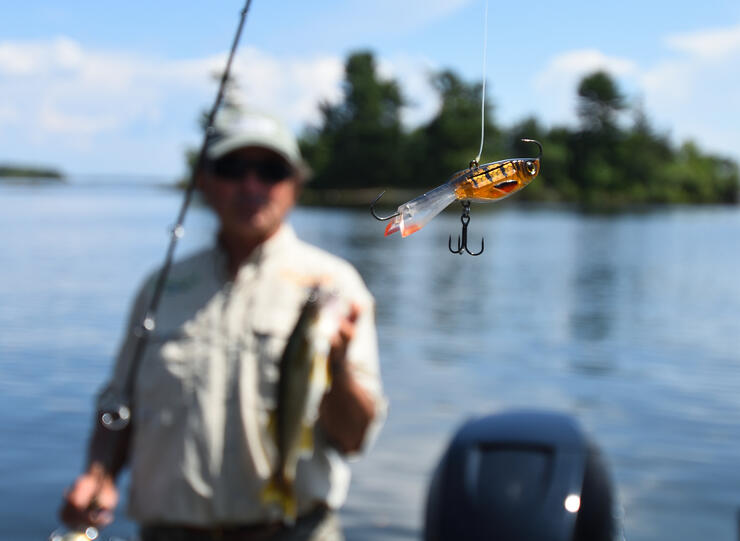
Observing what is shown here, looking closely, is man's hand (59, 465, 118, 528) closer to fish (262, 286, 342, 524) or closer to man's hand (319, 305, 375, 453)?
fish (262, 286, 342, 524)

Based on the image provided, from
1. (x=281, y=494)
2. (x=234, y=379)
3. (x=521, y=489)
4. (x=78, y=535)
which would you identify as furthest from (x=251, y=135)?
(x=521, y=489)

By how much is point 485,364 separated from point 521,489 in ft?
33.3

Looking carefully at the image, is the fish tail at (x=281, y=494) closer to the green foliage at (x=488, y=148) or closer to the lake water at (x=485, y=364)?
the green foliage at (x=488, y=148)

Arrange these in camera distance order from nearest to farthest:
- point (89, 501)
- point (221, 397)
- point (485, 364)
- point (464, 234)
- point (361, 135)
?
point (464, 234), point (221, 397), point (89, 501), point (485, 364), point (361, 135)

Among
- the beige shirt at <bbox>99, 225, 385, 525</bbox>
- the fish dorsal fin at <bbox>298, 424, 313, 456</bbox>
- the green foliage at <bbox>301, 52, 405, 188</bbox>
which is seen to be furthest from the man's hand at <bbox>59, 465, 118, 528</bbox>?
the green foliage at <bbox>301, 52, 405, 188</bbox>

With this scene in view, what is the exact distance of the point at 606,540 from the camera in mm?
3951

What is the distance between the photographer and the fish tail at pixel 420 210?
968mm

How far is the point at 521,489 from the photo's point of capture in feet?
13.0

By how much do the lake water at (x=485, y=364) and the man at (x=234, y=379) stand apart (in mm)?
3046

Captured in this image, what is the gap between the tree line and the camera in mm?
6406

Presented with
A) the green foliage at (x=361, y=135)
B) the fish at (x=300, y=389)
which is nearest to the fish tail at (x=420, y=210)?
the fish at (x=300, y=389)

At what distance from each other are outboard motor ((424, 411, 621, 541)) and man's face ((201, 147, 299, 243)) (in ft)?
4.85

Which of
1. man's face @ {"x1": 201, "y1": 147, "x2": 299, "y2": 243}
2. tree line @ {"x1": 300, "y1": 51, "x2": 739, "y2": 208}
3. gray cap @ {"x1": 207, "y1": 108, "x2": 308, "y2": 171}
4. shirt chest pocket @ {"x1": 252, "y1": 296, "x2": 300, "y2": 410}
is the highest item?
tree line @ {"x1": 300, "y1": 51, "x2": 739, "y2": 208}

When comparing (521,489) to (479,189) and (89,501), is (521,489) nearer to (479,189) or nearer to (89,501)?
(89,501)
